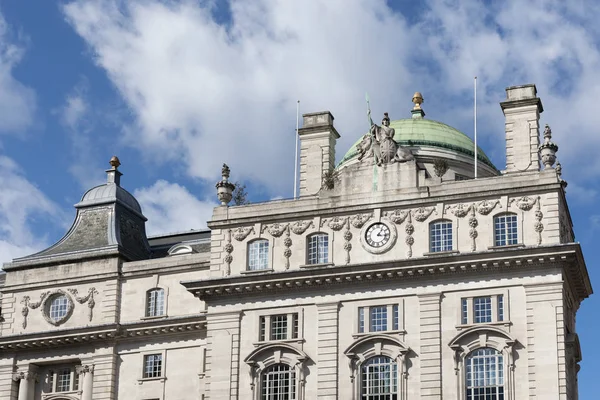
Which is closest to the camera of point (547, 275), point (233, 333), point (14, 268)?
point (547, 275)

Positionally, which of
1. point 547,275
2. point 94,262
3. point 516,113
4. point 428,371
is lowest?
point 428,371

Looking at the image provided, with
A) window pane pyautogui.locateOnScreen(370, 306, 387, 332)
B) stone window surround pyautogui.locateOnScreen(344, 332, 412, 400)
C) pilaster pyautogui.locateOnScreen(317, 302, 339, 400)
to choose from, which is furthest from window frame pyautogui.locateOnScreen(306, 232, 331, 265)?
stone window surround pyautogui.locateOnScreen(344, 332, 412, 400)

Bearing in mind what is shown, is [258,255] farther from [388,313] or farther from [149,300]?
[149,300]

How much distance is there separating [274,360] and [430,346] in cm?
839

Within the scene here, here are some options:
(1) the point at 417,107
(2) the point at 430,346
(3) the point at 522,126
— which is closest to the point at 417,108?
(1) the point at 417,107

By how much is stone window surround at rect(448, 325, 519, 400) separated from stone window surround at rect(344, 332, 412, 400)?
2540mm

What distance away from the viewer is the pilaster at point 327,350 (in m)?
67.8

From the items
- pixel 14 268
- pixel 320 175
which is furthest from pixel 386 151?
pixel 14 268

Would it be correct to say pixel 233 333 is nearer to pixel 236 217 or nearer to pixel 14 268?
pixel 236 217

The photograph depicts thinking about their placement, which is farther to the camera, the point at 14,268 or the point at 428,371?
the point at 14,268

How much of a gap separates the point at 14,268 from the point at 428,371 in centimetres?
2864

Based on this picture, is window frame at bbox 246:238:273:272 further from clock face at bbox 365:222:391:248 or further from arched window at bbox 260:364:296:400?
clock face at bbox 365:222:391:248

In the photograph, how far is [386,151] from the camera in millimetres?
A: 70750

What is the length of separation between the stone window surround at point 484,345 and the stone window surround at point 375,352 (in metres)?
2.54
